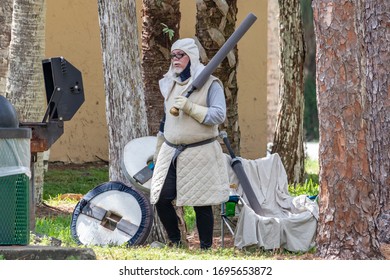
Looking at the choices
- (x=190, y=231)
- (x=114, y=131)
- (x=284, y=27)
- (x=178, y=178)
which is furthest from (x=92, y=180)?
(x=178, y=178)

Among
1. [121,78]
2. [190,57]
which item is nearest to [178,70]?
[190,57]

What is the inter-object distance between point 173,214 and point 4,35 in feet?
18.3

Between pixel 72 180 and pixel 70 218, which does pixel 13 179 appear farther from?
pixel 72 180

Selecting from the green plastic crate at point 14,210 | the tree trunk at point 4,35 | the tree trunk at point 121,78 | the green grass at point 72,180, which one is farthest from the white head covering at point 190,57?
the green grass at point 72,180

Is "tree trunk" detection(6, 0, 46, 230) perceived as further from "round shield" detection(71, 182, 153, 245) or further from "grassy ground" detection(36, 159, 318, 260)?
"round shield" detection(71, 182, 153, 245)

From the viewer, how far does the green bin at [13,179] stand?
927 cm

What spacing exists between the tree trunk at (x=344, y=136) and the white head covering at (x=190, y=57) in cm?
118

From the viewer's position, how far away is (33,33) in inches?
587

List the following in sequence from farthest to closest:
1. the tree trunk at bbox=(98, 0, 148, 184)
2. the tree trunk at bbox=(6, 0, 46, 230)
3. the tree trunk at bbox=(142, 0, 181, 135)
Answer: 1. the tree trunk at bbox=(6, 0, 46, 230)
2. the tree trunk at bbox=(142, 0, 181, 135)
3. the tree trunk at bbox=(98, 0, 148, 184)

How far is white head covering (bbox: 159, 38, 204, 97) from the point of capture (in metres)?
10.6

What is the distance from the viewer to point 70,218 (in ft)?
46.2

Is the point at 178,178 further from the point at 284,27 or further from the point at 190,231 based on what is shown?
the point at 284,27

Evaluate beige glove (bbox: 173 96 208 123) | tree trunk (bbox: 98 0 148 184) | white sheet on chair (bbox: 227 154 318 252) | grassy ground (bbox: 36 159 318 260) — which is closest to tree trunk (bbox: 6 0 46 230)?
grassy ground (bbox: 36 159 318 260)

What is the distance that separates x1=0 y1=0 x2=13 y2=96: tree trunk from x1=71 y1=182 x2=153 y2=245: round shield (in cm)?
446
